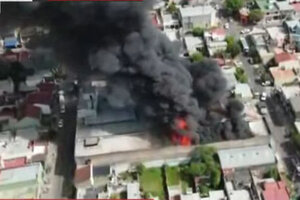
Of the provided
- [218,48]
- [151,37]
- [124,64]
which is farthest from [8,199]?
[218,48]

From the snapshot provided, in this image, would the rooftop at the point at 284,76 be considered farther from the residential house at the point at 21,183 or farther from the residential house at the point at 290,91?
the residential house at the point at 21,183

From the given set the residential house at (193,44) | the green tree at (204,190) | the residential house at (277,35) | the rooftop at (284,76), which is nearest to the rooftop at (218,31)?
the residential house at (193,44)

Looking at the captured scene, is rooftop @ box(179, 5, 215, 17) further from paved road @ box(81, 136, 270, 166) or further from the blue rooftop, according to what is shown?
paved road @ box(81, 136, 270, 166)

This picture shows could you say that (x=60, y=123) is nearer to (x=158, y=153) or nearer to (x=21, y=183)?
(x=21, y=183)

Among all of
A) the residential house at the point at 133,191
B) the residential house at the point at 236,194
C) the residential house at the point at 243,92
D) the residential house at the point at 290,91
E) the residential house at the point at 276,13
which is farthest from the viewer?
the residential house at the point at 276,13

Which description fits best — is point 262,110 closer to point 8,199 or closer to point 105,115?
point 105,115
